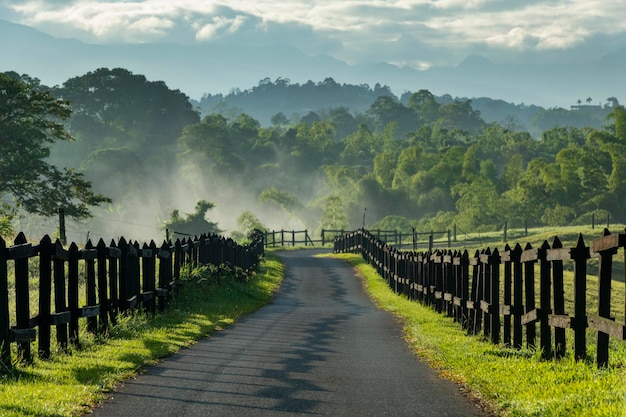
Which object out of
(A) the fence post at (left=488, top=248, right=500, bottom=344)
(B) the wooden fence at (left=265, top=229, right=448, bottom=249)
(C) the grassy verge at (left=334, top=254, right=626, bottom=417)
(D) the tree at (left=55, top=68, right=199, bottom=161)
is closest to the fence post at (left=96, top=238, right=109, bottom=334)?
(C) the grassy verge at (left=334, top=254, right=626, bottom=417)

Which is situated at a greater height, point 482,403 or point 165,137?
point 165,137

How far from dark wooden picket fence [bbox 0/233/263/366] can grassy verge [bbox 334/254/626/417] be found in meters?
5.61

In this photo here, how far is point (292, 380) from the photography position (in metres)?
11.6

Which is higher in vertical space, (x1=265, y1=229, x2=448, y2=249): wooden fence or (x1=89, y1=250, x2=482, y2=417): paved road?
(x1=89, y1=250, x2=482, y2=417): paved road

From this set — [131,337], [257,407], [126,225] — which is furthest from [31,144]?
[126,225]

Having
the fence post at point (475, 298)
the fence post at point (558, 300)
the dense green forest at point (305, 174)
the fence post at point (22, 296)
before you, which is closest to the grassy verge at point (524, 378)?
the fence post at point (558, 300)

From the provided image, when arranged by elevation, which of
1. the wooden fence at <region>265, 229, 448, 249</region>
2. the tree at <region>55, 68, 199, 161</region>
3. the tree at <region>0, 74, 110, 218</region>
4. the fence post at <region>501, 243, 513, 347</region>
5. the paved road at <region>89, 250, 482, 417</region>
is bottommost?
the wooden fence at <region>265, 229, 448, 249</region>

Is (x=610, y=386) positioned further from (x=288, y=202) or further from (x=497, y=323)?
(x=288, y=202)

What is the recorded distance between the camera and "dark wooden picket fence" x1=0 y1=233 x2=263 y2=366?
12273 millimetres

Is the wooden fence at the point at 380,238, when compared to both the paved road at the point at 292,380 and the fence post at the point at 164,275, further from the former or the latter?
the paved road at the point at 292,380

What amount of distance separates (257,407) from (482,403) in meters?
2.60

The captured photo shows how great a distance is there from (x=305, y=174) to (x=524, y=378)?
7066 inches

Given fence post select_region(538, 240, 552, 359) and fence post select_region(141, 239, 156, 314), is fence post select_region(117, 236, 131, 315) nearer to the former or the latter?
fence post select_region(141, 239, 156, 314)

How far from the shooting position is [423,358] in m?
14.4
